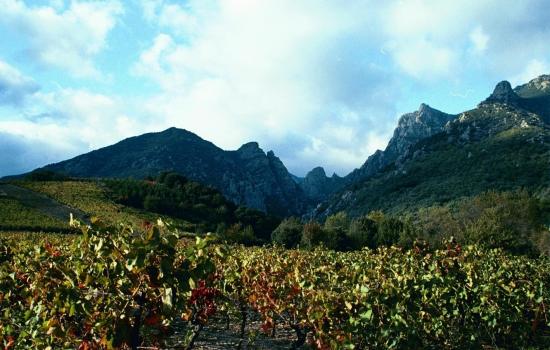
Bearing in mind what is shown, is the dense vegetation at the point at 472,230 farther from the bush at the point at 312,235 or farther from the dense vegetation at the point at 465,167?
the dense vegetation at the point at 465,167

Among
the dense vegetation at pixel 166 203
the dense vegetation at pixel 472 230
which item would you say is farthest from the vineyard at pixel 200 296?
the dense vegetation at pixel 166 203

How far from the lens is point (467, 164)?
14212cm

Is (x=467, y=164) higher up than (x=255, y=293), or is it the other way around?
(x=467, y=164)

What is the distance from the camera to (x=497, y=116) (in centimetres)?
17025

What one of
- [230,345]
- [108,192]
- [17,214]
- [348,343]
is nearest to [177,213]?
[108,192]

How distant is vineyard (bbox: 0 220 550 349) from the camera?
15.7 ft

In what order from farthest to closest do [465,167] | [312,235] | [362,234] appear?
[465,167], [362,234], [312,235]

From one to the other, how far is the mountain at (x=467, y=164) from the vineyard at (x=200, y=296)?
109m

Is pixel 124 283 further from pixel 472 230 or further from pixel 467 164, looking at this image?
pixel 467 164

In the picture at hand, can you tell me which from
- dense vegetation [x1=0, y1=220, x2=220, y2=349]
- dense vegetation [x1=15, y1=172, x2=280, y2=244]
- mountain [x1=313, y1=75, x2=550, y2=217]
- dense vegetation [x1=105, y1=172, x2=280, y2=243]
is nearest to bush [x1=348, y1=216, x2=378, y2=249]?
dense vegetation [x1=15, y1=172, x2=280, y2=244]

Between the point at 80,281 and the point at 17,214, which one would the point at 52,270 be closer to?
the point at 80,281

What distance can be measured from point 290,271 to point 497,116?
179332mm

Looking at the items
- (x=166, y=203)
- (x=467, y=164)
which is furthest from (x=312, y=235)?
(x=467, y=164)

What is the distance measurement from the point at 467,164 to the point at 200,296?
148 meters
